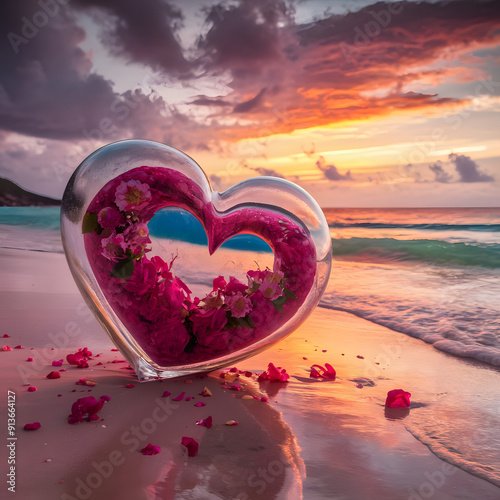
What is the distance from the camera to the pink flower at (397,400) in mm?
2947

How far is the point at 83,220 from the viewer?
2770 mm

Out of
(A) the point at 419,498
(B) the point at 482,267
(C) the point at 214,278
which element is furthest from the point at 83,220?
(B) the point at 482,267

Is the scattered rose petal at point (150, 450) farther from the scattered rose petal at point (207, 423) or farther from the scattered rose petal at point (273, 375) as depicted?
the scattered rose petal at point (273, 375)

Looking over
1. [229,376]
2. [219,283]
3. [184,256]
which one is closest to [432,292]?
[229,376]

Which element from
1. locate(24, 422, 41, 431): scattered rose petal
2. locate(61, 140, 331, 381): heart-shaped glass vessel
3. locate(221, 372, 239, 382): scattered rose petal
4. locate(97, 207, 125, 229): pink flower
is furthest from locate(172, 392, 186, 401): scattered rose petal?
locate(97, 207, 125, 229): pink flower

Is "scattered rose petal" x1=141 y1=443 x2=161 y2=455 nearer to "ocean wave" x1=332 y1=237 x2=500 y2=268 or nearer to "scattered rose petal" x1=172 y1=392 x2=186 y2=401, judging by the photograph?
"scattered rose petal" x1=172 y1=392 x2=186 y2=401

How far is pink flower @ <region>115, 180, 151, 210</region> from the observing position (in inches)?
108

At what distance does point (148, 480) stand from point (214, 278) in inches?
47.4

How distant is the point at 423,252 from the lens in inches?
458

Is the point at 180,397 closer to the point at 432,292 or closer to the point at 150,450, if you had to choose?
the point at 150,450

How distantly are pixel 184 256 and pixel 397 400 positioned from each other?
144 centimetres

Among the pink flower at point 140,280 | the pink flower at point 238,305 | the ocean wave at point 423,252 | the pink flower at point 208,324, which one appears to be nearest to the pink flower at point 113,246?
the pink flower at point 140,280

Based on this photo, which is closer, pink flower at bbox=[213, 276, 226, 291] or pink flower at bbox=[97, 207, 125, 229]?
pink flower at bbox=[97, 207, 125, 229]

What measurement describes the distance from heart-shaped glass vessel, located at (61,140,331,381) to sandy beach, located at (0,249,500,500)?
0.32m
